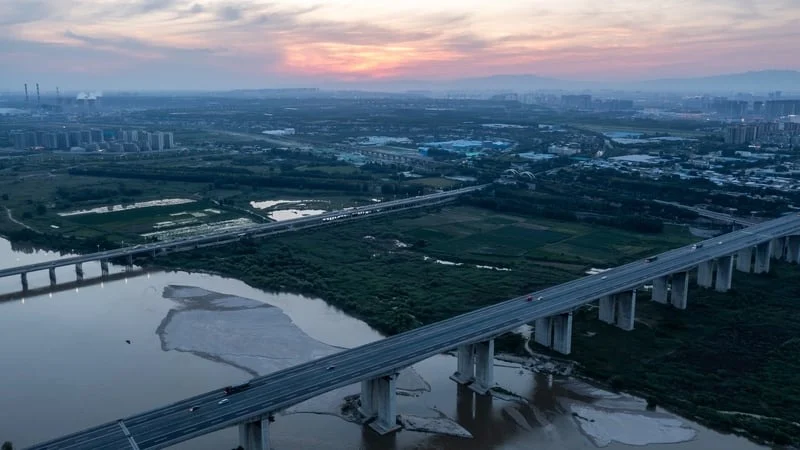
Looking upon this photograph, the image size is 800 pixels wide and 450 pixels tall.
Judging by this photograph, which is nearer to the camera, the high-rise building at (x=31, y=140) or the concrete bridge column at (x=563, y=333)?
the concrete bridge column at (x=563, y=333)

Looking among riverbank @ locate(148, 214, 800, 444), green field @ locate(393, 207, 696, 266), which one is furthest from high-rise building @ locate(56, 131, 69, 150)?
green field @ locate(393, 207, 696, 266)

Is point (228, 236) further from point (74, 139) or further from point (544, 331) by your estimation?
point (74, 139)

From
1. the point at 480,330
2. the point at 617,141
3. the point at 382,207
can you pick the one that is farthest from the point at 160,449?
the point at 617,141

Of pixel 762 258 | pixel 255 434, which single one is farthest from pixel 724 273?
pixel 255 434

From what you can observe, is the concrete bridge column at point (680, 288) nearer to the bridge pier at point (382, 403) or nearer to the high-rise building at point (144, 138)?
the bridge pier at point (382, 403)

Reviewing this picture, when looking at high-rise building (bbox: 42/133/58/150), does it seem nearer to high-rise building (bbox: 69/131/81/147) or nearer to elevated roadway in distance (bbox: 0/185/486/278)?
high-rise building (bbox: 69/131/81/147)

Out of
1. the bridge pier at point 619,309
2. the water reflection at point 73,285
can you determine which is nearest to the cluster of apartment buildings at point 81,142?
the water reflection at point 73,285
